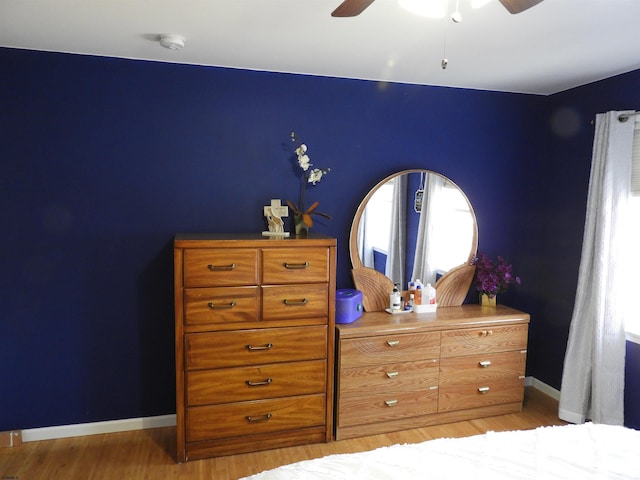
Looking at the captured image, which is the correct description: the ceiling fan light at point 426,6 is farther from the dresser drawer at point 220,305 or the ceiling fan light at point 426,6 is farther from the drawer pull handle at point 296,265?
the dresser drawer at point 220,305

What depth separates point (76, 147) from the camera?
2.82 m

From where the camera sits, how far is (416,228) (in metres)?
3.43

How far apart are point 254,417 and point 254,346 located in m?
0.43

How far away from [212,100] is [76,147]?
2.83ft

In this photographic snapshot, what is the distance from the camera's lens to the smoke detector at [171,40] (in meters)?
2.39

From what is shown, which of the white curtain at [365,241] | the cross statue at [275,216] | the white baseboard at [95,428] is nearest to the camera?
the white baseboard at [95,428]

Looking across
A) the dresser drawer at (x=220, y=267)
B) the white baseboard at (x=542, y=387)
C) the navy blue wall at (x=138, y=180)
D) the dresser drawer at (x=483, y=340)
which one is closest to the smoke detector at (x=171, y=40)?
the navy blue wall at (x=138, y=180)

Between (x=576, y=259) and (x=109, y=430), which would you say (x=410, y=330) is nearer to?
(x=576, y=259)

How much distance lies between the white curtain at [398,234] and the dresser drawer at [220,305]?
3.69 ft

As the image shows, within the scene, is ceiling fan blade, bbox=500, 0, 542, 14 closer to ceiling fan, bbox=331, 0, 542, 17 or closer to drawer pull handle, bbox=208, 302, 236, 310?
ceiling fan, bbox=331, 0, 542, 17

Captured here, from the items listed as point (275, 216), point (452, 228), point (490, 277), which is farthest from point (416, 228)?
point (275, 216)

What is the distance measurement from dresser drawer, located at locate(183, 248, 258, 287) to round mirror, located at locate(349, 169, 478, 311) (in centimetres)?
87

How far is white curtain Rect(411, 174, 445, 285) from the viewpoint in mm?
3445

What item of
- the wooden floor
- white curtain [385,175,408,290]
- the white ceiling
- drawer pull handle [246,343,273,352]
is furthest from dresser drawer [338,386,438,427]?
the white ceiling
